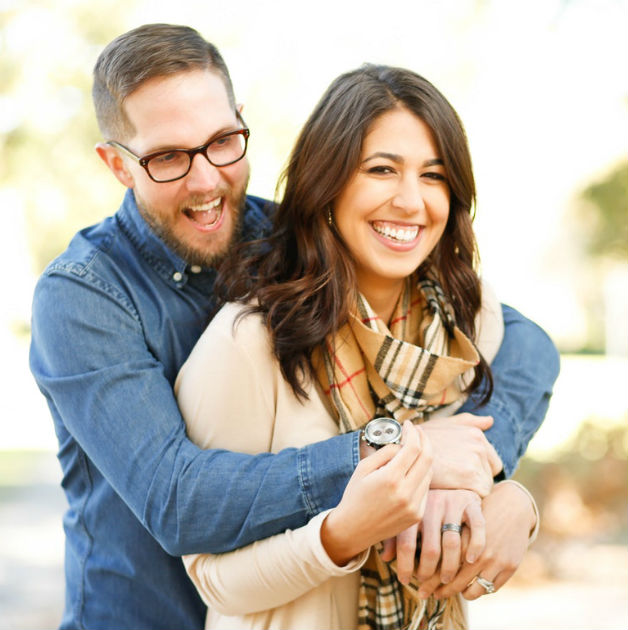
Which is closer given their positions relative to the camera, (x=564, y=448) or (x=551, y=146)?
(x=564, y=448)

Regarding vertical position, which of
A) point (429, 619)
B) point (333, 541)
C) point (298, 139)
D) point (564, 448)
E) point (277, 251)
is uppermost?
point (298, 139)

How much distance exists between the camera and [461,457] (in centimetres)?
187

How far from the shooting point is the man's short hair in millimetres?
2070

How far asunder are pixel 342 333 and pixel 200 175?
21.2 inches

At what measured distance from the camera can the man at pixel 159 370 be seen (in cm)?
170

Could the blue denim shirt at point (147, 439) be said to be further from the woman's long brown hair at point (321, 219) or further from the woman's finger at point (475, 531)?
the woman's finger at point (475, 531)

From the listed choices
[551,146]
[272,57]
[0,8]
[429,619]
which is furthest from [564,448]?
[0,8]

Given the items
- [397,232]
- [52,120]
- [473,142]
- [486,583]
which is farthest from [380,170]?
[52,120]

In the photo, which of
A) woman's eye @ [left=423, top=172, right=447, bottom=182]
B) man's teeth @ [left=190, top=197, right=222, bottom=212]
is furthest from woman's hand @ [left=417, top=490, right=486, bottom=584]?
man's teeth @ [left=190, top=197, right=222, bottom=212]

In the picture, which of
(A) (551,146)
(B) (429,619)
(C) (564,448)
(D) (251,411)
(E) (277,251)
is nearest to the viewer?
(D) (251,411)

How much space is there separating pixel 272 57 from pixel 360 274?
4385 mm

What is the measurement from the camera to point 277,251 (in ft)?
6.88

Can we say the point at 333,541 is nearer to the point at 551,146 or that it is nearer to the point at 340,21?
the point at 340,21

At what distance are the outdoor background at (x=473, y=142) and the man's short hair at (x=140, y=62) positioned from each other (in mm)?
3753
